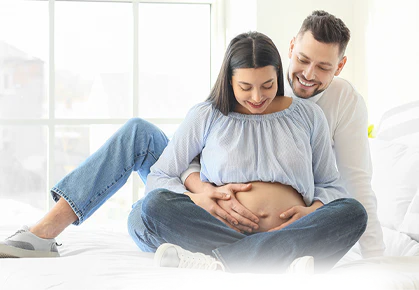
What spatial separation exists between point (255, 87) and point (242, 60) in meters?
0.09

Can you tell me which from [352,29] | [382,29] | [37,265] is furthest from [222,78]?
[352,29]

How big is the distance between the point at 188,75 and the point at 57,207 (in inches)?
80.4

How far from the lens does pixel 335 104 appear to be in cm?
191

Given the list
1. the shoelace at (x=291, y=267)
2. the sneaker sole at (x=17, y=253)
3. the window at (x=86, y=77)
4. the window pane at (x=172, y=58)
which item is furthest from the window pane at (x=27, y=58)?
the shoelace at (x=291, y=267)

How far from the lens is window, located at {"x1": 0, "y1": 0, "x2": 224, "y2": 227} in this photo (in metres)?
3.38

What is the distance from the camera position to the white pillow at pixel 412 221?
182 centimetres

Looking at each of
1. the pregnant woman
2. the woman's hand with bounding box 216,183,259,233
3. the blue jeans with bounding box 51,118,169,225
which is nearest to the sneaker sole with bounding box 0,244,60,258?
the blue jeans with bounding box 51,118,169,225

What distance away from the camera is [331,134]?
189cm

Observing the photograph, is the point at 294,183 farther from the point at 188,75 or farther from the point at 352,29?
the point at 188,75

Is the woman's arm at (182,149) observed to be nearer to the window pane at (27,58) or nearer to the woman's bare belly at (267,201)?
the woman's bare belly at (267,201)

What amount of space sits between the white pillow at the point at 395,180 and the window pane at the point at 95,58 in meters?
1.72

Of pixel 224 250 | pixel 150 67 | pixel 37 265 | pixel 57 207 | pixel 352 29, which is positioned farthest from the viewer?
pixel 150 67

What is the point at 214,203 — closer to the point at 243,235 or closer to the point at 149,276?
the point at 243,235

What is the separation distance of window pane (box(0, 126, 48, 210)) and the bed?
121cm
